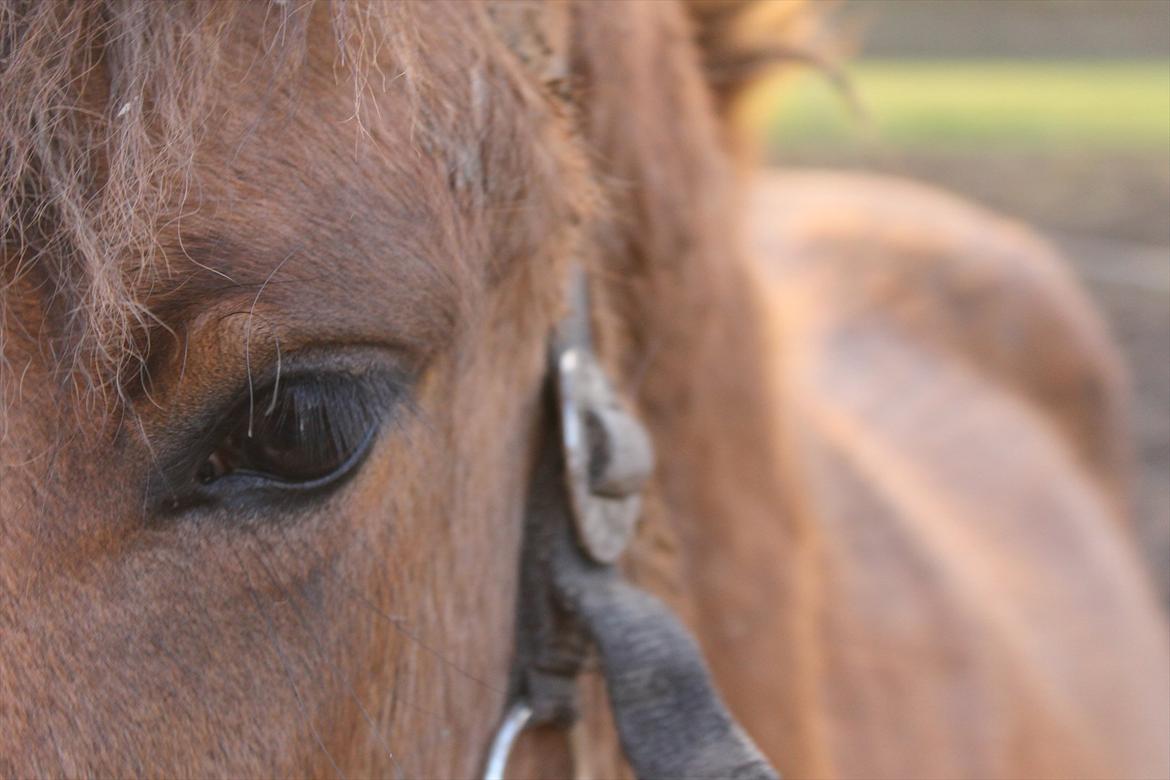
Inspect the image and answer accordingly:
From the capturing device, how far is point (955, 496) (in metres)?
2.33

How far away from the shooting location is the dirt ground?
14.8ft

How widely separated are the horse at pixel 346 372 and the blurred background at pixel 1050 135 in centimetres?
66

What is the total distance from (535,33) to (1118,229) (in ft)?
21.5

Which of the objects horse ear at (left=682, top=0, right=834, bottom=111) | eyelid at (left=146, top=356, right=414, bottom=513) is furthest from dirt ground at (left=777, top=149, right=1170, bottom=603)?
eyelid at (left=146, top=356, right=414, bottom=513)

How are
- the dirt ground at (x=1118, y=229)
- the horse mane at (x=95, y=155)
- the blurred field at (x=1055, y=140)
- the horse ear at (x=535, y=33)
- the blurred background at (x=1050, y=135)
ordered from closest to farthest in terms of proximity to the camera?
→ the horse mane at (x=95, y=155) < the horse ear at (x=535, y=33) < the dirt ground at (x=1118, y=229) < the blurred background at (x=1050, y=135) < the blurred field at (x=1055, y=140)

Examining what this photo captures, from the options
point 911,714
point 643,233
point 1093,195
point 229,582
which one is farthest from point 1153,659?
point 1093,195

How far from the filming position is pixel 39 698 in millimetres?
629

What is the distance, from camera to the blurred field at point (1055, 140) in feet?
15.9

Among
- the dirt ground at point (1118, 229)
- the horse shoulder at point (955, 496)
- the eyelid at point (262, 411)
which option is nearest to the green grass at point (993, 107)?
the dirt ground at point (1118, 229)

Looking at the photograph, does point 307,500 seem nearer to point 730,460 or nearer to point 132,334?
point 132,334

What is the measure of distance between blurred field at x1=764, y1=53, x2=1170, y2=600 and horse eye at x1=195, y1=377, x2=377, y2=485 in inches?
42.8

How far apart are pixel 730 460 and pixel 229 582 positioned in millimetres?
607

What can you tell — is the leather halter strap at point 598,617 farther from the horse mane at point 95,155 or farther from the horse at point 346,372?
the horse mane at point 95,155

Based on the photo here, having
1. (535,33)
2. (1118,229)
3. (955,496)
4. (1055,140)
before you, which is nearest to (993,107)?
(1055,140)
